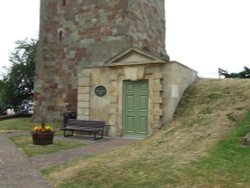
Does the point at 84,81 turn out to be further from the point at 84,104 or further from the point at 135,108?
the point at 135,108

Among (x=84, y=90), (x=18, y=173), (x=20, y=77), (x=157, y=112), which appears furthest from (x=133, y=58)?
(x=20, y=77)

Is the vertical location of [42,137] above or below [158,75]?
below

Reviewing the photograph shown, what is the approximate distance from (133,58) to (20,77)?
1973 cm

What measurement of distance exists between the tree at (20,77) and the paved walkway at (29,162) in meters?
19.0

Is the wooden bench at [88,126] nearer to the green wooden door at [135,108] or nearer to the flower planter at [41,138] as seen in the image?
the green wooden door at [135,108]

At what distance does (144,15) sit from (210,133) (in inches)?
462

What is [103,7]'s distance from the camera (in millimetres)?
18297

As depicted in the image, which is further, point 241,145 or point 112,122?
point 112,122

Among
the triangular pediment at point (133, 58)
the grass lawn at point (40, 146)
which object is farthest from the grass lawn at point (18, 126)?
the triangular pediment at point (133, 58)

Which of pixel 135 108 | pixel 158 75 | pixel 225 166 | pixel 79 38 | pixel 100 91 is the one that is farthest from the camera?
pixel 79 38

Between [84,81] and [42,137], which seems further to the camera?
[84,81]

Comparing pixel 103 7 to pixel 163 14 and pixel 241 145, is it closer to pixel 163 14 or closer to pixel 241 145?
pixel 163 14

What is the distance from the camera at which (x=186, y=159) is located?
7.32 meters

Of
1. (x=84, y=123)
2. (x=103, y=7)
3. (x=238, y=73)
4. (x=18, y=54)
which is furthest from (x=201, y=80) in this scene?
(x=18, y=54)
